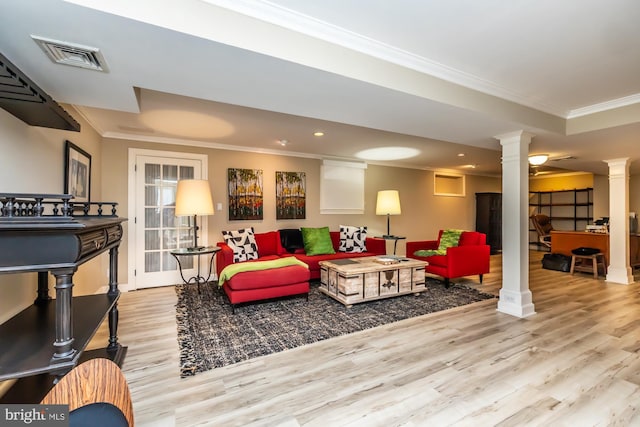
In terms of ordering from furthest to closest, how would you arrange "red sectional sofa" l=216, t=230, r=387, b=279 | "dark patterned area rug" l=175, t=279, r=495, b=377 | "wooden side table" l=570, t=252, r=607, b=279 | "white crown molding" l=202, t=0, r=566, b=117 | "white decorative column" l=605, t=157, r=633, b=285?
"wooden side table" l=570, t=252, r=607, b=279
"white decorative column" l=605, t=157, r=633, b=285
"red sectional sofa" l=216, t=230, r=387, b=279
"dark patterned area rug" l=175, t=279, r=495, b=377
"white crown molding" l=202, t=0, r=566, b=117

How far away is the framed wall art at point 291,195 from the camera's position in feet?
17.6

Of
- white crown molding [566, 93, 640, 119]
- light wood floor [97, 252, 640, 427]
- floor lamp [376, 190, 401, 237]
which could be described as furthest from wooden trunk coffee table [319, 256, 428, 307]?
white crown molding [566, 93, 640, 119]

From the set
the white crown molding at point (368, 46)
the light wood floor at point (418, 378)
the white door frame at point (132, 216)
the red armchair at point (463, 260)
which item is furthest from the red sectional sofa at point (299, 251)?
the white crown molding at point (368, 46)

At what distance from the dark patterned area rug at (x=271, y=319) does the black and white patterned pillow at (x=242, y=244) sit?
1.93 feet

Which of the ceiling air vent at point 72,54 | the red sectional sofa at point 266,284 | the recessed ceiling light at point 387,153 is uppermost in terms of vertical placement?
the recessed ceiling light at point 387,153

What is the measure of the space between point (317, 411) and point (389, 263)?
2.45 m

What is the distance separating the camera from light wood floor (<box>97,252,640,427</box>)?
1.66m

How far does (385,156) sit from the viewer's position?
→ 5.87 m

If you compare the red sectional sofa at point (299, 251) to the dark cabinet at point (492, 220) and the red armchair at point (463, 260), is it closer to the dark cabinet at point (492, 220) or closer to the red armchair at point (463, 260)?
the red armchair at point (463, 260)

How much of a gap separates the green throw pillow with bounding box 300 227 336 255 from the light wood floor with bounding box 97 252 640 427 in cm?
209

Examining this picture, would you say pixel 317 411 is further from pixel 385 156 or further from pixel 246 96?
pixel 385 156

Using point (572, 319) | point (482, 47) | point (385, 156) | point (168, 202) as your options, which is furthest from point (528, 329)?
point (168, 202)

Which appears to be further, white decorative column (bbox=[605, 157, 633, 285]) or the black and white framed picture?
white decorative column (bbox=[605, 157, 633, 285])

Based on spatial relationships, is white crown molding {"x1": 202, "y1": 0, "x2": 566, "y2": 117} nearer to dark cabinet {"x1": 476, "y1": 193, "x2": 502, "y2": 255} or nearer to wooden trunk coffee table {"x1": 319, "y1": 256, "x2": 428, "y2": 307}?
wooden trunk coffee table {"x1": 319, "y1": 256, "x2": 428, "y2": 307}
